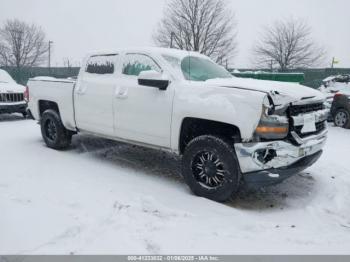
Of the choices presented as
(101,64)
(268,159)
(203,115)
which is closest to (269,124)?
(268,159)

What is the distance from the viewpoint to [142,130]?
4496mm

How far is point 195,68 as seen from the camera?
4.62 metres

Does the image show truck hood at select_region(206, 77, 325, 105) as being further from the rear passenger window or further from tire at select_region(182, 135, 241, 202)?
the rear passenger window

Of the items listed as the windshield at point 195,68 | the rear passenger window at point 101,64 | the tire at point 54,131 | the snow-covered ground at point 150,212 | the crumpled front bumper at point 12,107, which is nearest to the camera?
the snow-covered ground at point 150,212

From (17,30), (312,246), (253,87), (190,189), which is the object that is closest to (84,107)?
(190,189)

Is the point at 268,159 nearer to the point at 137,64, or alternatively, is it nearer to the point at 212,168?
the point at 212,168

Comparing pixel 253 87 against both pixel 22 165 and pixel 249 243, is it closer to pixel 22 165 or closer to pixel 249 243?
pixel 249 243

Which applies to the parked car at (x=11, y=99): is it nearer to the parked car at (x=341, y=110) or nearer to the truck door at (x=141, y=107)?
the truck door at (x=141, y=107)

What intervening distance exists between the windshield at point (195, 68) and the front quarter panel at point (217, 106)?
0.37 metres

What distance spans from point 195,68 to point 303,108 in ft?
5.30

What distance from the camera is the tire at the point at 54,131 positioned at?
5887 millimetres

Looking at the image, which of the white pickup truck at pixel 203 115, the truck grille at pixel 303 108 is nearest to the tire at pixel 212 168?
the white pickup truck at pixel 203 115

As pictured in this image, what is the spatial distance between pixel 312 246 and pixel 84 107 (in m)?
3.88

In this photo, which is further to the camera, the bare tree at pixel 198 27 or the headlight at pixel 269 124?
the bare tree at pixel 198 27
